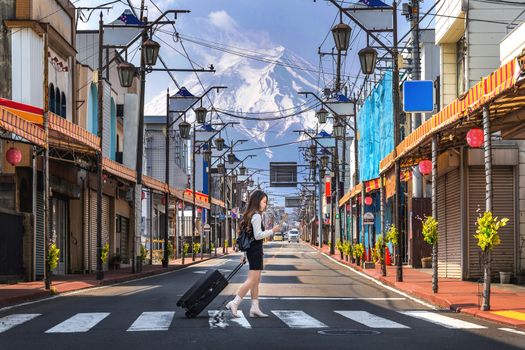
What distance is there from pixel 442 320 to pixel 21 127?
10723 mm

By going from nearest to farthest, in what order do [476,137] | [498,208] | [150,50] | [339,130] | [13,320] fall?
[13,320]
[476,137]
[498,208]
[150,50]
[339,130]

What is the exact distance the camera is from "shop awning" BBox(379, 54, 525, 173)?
14.0 meters

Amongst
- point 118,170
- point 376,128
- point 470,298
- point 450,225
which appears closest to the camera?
point 470,298

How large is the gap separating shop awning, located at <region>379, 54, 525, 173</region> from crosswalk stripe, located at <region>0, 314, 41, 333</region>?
858 cm

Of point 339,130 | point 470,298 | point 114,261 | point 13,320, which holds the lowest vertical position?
point 114,261

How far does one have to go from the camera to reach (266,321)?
13.6 m

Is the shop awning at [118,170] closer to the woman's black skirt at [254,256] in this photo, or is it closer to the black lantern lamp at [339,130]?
the woman's black skirt at [254,256]

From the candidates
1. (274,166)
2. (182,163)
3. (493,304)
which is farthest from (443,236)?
Answer: (274,166)

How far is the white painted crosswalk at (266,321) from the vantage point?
12.8 meters

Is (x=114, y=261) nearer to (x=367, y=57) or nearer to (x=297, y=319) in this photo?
(x=367, y=57)

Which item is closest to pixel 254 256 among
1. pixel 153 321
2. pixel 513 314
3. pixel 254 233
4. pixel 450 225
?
pixel 254 233

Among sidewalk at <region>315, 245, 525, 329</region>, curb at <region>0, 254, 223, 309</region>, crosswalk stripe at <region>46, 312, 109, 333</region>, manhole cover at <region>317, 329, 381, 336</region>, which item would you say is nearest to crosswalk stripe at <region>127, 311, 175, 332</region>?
crosswalk stripe at <region>46, 312, 109, 333</region>

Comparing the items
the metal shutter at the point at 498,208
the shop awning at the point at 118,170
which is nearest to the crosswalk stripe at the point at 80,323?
the metal shutter at the point at 498,208

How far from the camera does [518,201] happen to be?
26.8 meters
